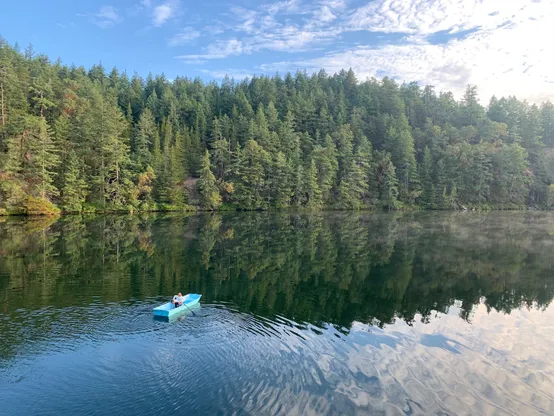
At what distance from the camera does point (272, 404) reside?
9.35 m

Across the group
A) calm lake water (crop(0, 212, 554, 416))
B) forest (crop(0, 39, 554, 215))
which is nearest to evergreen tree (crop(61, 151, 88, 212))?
forest (crop(0, 39, 554, 215))

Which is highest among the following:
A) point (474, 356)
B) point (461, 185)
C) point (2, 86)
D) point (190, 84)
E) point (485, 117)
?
point (190, 84)

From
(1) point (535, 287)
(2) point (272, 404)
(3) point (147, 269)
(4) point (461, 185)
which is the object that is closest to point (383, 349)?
(2) point (272, 404)

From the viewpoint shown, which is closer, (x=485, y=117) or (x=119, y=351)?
(x=119, y=351)

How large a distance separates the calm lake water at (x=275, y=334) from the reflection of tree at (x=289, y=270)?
0.16 m

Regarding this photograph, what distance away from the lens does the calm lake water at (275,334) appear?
973 centimetres

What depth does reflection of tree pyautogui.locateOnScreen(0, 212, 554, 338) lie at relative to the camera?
17.8 m

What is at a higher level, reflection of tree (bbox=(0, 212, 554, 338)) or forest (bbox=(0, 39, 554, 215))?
forest (bbox=(0, 39, 554, 215))

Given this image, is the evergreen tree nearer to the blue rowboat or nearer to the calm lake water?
the calm lake water

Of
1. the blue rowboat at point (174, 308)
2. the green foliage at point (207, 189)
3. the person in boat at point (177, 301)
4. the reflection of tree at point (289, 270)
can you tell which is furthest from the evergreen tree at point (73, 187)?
the person in boat at point (177, 301)

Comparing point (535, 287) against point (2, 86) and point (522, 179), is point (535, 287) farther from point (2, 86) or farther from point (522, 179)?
point (522, 179)

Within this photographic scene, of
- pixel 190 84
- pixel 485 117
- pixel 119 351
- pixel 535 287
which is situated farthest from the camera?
pixel 190 84

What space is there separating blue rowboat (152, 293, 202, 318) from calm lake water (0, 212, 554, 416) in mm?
394

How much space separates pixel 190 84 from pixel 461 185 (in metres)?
96.7
